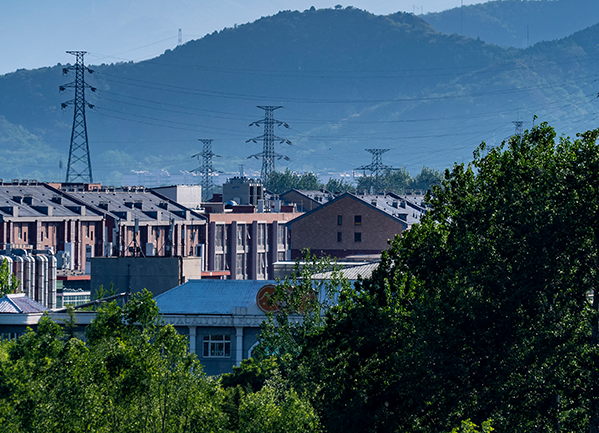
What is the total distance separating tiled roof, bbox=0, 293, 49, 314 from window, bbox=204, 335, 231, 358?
11.4 meters

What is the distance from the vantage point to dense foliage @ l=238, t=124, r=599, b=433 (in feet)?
86.6

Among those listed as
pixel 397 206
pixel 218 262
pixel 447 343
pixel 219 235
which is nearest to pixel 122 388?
pixel 447 343

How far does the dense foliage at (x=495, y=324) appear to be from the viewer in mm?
26391

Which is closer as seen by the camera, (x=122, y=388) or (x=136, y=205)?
(x=122, y=388)

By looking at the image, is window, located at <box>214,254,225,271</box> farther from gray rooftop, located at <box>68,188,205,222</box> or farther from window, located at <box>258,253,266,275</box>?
window, located at <box>258,253,266,275</box>

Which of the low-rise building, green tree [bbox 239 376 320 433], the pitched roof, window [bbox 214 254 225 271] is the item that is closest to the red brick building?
window [bbox 214 254 225 271]

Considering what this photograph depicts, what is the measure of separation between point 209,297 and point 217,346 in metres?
4.50

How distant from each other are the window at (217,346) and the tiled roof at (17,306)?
37.5 ft

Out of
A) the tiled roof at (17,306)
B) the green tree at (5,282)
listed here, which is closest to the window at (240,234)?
the green tree at (5,282)

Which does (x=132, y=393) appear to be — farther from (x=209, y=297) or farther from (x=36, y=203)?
(x=36, y=203)

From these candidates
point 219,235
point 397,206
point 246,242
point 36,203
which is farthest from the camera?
point 397,206

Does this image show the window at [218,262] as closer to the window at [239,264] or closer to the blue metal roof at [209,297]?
the window at [239,264]

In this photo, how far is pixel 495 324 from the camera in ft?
91.0

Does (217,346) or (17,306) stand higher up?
(17,306)
